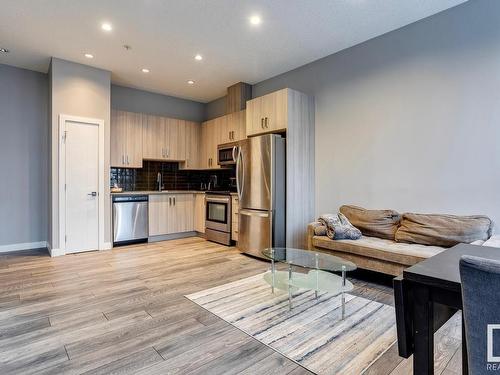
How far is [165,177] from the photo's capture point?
6.16 meters

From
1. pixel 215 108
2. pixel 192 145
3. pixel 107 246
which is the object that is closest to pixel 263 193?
pixel 192 145

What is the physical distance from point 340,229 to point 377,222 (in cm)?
51

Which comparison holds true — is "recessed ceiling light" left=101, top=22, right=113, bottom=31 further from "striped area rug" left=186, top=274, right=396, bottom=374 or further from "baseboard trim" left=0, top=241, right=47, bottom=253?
"baseboard trim" left=0, top=241, right=47, bottom=253

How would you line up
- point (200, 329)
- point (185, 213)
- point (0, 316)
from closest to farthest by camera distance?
point (200, 329)
point (0, 316)
point (185, 213)

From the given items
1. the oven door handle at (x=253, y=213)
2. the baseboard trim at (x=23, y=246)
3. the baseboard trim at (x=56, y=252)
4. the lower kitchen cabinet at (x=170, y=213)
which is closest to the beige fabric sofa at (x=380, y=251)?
the oven door handle at (x=253, y=213)

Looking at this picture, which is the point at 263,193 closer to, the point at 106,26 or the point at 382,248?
the point at 382,248

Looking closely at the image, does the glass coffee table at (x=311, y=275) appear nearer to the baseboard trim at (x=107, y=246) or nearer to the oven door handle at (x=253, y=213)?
the oven door handle at (x=253, y=213)

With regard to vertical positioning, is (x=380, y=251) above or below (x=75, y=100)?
below

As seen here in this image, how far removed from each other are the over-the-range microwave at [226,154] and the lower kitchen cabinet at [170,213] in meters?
1.01

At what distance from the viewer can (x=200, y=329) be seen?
2.15m

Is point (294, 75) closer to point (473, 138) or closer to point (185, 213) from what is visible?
point (473, 138)

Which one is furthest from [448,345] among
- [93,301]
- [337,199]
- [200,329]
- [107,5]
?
[107,5]

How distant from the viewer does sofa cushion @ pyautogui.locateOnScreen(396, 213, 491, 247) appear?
269cm

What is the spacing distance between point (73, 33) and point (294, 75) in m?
3.21
